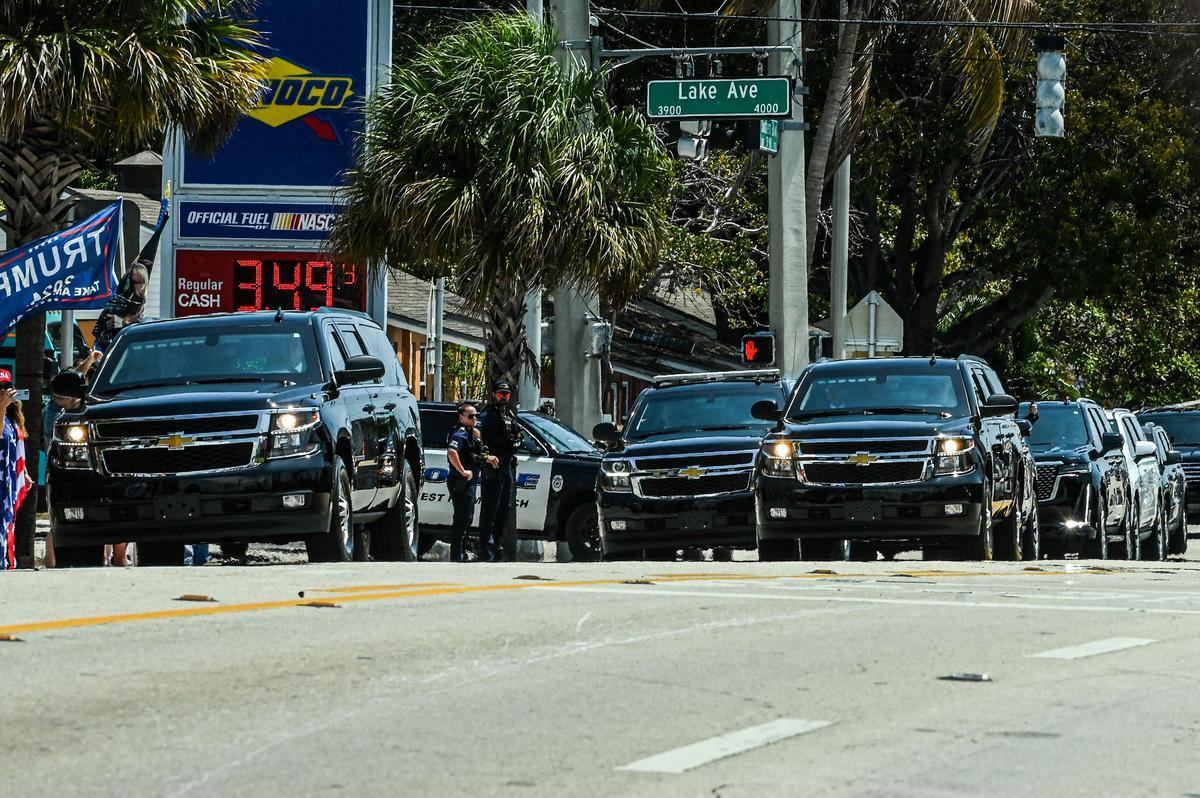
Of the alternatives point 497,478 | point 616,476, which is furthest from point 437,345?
point 616,476

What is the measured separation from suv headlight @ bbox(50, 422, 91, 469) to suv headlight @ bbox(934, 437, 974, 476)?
723cm

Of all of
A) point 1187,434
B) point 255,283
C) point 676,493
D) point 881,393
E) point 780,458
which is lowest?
point 676,493

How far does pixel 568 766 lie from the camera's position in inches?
284

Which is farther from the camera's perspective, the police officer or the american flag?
the police officer

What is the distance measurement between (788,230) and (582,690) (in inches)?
789

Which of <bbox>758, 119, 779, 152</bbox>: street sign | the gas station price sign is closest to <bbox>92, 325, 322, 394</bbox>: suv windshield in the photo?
the gas station price sign

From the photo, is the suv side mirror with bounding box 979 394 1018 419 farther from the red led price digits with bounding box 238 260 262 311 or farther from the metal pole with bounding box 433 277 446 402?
the metal pole with bounding box 433 277 446 402

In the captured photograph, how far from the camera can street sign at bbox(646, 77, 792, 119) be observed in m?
25.5

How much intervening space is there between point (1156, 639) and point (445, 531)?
13329 millimetres

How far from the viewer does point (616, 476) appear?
21.3 m

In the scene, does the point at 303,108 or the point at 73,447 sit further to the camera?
the point at 303,108

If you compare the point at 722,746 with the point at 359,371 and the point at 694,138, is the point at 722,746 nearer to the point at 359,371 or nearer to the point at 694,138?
the point at 359,371

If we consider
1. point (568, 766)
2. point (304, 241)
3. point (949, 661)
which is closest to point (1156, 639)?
point (949, 661)

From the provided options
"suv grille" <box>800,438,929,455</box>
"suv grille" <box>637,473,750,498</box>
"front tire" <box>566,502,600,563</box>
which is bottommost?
"front tire" <box>566,502,600,563</box>
